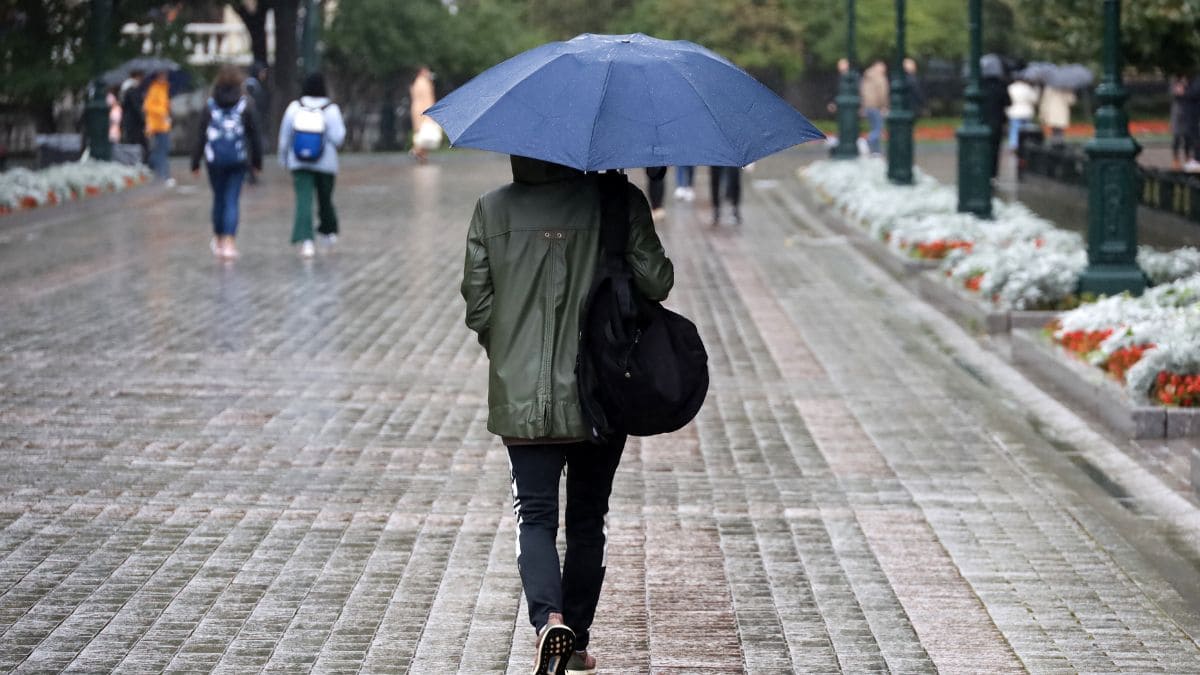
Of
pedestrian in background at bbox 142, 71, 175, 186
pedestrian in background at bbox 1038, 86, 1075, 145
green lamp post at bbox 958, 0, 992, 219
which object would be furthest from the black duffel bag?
pedestrian in background at bbox 1038, 86, 1075, 145

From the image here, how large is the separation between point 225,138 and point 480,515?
34.1 ft

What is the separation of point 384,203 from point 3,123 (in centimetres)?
964

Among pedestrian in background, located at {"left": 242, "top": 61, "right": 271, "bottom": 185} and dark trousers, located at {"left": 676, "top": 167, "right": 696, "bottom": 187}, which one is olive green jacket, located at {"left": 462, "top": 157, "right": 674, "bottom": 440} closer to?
dark trousers, located at {"left": 676, "top": 167, "right": 696, "bottom": 187}

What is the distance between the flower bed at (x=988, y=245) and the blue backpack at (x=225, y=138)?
574cm

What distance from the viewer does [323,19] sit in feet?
161

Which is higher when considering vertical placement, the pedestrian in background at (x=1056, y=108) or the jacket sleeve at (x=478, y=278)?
the jacket sleeve at (x=478, y=278)

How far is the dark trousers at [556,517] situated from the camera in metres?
5.11

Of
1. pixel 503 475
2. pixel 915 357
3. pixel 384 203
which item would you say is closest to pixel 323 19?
pixel 384 203

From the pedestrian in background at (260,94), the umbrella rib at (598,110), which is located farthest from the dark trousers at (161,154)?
the umbrella rib at (598,110)

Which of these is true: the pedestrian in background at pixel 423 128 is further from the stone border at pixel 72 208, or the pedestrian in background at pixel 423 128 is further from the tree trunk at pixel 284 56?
the stone border at pixel 72 208

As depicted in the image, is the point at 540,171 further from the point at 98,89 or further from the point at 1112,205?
the point at 98,89

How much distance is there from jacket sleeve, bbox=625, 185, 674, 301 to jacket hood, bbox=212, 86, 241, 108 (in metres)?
12.6

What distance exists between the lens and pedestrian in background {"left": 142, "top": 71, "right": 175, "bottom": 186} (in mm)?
29656

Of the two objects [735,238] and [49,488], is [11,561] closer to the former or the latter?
[49,488]
